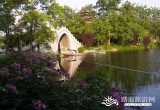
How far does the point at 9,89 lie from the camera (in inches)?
107

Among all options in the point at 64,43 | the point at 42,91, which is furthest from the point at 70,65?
the point at 64,43

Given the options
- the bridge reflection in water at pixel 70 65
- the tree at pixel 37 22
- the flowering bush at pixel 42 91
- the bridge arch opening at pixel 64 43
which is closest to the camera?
the flowering bush at pixel 42 91

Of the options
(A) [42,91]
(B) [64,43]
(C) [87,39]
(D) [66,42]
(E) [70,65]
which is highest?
(C) [87,39]

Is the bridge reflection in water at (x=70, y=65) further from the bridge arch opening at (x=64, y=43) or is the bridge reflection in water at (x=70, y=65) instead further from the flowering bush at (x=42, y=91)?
the bridge arch opening at (x=64, y=43)

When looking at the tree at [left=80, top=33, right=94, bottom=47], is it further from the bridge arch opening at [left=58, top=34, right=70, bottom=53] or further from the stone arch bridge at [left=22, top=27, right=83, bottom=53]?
the bridge arch opening at [left=58, top=34, right=70, bottom=53]

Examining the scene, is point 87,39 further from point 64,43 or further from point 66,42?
point 64,43

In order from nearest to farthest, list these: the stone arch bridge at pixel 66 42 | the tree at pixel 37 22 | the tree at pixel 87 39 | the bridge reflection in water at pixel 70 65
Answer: the bridge reflection in water at pixel 70 65, the tree at pixel 37 22, the stone arch bridge at pixel 66 42, the tree at pixel 87 39

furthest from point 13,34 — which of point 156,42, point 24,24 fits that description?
point 156,42

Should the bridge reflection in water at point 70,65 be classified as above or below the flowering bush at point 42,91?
below

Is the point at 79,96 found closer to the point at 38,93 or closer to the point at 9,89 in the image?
the point at 38,93

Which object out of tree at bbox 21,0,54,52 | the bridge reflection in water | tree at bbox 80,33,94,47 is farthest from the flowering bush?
tree at bbox 80,33,94,47

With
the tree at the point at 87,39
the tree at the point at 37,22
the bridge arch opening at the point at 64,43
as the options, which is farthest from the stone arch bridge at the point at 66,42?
the tree at the point at 37,22

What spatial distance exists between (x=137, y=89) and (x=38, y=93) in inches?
223

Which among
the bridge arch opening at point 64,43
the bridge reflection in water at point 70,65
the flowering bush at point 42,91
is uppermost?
the bridge arch opening at point 64,43
